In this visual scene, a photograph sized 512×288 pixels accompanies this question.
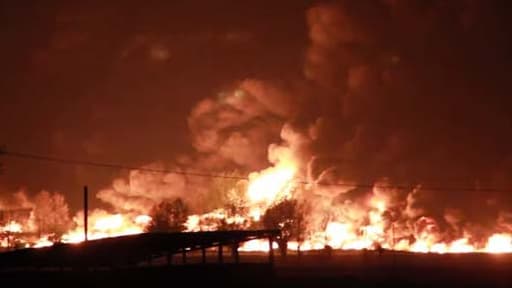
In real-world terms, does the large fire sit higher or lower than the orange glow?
higher

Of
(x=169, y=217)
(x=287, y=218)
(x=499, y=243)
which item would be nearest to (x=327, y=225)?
(x=287, y=218)

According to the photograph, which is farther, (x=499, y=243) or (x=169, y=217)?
(x=169, y=217)

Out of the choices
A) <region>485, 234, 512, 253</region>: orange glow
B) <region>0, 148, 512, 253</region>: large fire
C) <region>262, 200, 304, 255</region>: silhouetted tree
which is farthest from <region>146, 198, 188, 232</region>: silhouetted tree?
<region>485, 234, 512, 253</region>: orange glow

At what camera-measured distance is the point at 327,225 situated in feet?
413

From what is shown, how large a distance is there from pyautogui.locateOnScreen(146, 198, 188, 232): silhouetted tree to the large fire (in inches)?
58.2

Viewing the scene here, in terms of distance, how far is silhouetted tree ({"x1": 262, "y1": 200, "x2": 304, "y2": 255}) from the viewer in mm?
112988

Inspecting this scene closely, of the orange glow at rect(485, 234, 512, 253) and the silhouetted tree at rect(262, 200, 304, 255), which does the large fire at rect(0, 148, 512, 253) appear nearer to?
the orange glow at rect(485, 234, 512, 253)

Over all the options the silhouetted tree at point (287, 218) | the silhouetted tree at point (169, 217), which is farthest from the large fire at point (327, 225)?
the silhouetted tree at point (169, 217)

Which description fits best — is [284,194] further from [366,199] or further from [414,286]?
[414,286]

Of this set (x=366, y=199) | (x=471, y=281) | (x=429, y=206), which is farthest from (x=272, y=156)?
(x=471, y=281)

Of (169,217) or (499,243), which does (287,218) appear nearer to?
(169,217)

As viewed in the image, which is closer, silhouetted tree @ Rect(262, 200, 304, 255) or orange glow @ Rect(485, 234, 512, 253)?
silhouetted tree @ Rect(262, 200, 304, 255)

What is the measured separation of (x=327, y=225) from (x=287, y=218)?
1300 cm

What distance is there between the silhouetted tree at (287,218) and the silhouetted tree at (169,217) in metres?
13.2
